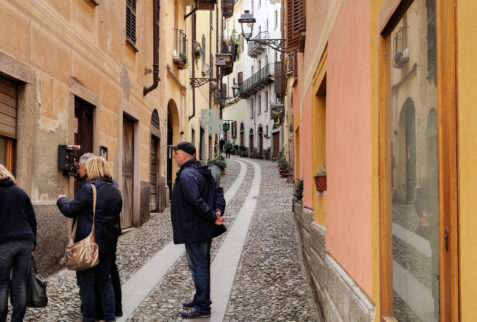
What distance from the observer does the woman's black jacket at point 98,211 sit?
4630mm

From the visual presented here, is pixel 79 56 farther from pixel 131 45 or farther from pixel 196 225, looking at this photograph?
pixel 196 225

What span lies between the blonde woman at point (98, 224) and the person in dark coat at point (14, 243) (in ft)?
1.19

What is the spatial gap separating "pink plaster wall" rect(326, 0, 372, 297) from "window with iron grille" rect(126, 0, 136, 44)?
7054 mm

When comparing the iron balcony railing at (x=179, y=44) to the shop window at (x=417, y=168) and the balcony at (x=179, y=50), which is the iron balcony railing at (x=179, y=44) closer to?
the balcony at (x=179, y=50)

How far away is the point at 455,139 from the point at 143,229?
1046cm

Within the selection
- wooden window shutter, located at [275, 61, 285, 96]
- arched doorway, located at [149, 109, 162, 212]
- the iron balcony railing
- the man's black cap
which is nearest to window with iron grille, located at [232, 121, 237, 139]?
wooden window shutter, located at [275, 61, 285, 96]

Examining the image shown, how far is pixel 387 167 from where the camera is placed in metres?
2.93

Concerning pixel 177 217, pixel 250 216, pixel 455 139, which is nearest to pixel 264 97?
pixel 250 216

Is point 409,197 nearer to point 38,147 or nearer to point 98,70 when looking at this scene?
point 38,147

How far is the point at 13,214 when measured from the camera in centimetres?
431

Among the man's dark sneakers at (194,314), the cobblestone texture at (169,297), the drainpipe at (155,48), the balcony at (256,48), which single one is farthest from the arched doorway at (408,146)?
the balcony at (256,48)

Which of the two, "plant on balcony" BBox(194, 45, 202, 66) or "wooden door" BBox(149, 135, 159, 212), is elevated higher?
"plant on balcony" BBox(194, 45, 202, 66)

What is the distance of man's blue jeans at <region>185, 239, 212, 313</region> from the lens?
5.35 m

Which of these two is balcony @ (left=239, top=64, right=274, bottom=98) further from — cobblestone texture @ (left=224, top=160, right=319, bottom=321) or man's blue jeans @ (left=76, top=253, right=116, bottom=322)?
man's blue jeans @ (left=76, top=253, right=116, bottom=322)
